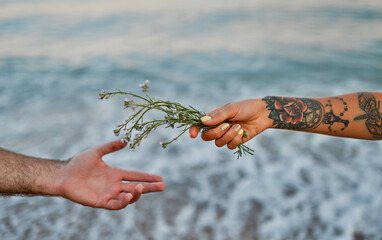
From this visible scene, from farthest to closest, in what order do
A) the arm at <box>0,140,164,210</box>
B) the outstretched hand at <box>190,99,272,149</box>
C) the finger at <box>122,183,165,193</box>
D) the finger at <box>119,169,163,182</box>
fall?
the finger at <box>119,169,163,182</box> → the finger at <box>122,183,165,193</box> → the arm at <box>0,140,164,210</box> → the outstretched hand at <box>190,99,272,149</box>

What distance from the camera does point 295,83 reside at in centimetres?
721

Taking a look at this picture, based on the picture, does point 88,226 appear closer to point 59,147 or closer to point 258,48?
point 59,147

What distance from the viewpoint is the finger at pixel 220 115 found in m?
2.22

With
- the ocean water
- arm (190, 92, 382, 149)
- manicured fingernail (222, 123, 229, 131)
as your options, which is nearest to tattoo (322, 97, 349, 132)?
arm (190, 92, 382, 149)

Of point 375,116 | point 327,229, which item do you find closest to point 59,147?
point 327,229

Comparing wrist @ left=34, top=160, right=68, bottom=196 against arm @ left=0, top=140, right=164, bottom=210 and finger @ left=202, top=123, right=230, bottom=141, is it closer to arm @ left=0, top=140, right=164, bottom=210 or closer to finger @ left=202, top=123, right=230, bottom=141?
arm @ left=0, top=140, right=164, bottom=210

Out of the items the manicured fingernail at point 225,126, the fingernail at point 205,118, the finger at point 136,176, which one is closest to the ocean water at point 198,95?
the finger at point 136,176

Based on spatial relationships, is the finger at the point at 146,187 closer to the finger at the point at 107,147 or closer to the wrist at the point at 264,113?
the finger at the point at 107,147

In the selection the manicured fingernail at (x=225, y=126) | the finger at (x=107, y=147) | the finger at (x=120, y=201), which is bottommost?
the finger at (x=120, y=201)

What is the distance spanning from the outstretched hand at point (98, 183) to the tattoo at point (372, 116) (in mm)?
1579

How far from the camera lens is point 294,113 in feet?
8.96

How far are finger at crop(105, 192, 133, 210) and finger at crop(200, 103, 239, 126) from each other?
0.76 m

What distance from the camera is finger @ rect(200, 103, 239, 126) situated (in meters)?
2.22

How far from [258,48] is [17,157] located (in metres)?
6.87
